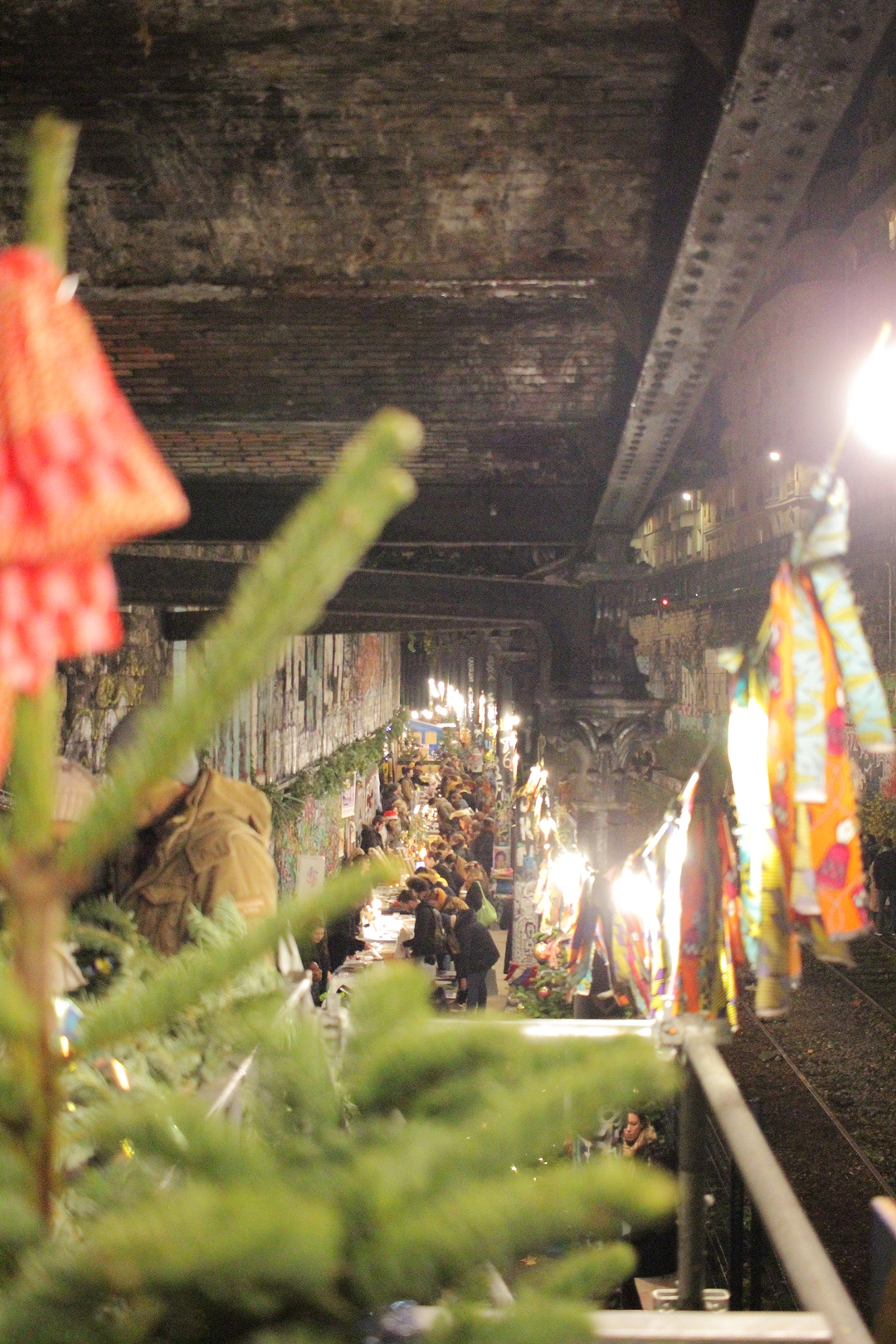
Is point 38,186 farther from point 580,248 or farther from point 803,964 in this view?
point 803,964

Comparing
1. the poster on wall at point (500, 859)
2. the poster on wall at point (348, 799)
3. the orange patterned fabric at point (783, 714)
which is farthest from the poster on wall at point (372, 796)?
the orange patterned fabric at point (783, 714)

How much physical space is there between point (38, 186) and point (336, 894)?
63cm

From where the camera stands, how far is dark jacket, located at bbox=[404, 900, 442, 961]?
476 inches

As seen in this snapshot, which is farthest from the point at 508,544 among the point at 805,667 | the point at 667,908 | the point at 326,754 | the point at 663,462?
the point at 326,754

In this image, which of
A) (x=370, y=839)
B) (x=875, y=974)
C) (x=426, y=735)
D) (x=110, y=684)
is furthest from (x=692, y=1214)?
(x=426, y=735)

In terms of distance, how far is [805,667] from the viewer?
8.89 ft

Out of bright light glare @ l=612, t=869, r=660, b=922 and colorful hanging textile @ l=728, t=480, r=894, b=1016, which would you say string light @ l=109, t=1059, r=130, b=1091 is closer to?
colorful hanging textile @ l=728, t=480, r=894, b=1016

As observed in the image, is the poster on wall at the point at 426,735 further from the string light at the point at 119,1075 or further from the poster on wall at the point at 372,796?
the string light at the point at 119,1075

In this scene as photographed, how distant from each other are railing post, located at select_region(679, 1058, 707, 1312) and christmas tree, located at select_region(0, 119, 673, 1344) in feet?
6.40

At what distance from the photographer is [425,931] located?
12.1 m

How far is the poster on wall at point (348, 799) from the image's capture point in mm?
18391

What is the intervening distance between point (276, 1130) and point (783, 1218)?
48.6 inches

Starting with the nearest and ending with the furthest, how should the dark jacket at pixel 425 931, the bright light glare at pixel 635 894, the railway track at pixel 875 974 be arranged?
1. the bright light glare at pixel 635 894
2. the dark jacket at pixel 425 931
3. the railway track at pixel 875 974

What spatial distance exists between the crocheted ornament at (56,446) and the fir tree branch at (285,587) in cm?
22
